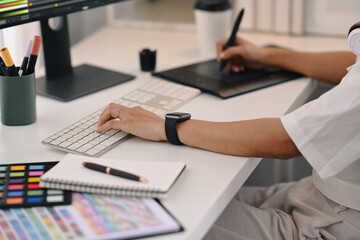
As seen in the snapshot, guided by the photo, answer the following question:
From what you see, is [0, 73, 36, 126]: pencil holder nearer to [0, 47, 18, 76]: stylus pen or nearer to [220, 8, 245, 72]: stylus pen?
[0, 47, 18, 76]: stylus pen

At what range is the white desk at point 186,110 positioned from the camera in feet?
3.04

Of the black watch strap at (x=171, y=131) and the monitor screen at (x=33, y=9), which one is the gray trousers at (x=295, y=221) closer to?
the black watch strap at (x=171, y=131)

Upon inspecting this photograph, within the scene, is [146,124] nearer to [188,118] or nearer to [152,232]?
[188,118]

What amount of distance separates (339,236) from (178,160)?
1.18 ft

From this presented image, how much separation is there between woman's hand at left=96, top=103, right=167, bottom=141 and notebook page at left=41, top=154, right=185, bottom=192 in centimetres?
12

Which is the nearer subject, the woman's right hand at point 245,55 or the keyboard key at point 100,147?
the keyboard key at point 100,147

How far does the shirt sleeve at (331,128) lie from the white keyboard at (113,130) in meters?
0.36

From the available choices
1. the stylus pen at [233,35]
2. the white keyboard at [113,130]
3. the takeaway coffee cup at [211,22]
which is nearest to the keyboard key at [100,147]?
the white keyboard at [113,130]

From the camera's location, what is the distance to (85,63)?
165 centimetres

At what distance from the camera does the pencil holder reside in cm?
118

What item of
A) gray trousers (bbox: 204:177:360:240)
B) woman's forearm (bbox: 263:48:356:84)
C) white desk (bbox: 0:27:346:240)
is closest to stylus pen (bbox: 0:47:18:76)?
white desk (bbox: 0:27:346:240)

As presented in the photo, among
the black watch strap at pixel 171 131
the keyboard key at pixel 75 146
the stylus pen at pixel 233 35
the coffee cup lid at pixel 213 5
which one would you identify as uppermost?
the coffee cup lid at pixel 213 5

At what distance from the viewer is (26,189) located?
37.4 inches

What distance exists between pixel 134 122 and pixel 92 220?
33 cm
